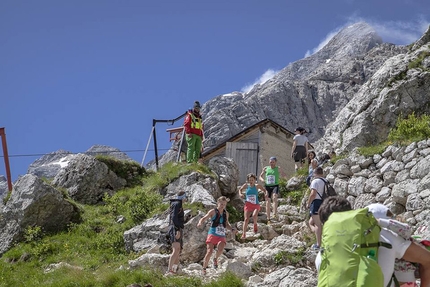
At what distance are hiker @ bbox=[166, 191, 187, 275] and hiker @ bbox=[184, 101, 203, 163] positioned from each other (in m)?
6.78

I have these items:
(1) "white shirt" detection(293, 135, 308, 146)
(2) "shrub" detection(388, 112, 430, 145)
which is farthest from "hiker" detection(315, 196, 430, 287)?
(1) "white shirt" detection(293, 135, 308, 146)

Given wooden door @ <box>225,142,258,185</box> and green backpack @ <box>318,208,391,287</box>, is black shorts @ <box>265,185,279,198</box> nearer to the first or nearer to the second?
green backpack @ <box>318,208,391,287</box>

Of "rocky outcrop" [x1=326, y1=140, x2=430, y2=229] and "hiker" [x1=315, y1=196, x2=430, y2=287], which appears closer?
"hiker" [x1=315, y1=196, x2=430, y2=287]

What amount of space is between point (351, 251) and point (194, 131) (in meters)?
14.8

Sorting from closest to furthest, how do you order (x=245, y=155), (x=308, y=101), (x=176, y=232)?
(x=176, y=232) < (x=245, y=155) < (x=308, y=101)

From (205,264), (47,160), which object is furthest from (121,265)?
(47,160)

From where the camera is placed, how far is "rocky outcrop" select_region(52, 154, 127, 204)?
2059 centimetres

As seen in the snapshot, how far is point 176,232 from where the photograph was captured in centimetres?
1198

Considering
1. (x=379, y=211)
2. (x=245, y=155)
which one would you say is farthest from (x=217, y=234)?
(x=245, y=155)

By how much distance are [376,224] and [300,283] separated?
15.8ft

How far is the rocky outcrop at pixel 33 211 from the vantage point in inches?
677

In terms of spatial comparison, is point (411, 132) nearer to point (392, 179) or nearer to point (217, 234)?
point (392, 179)

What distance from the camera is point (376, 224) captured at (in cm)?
487

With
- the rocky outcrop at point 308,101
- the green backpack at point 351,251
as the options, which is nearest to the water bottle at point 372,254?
the green backpack at point 351,251
